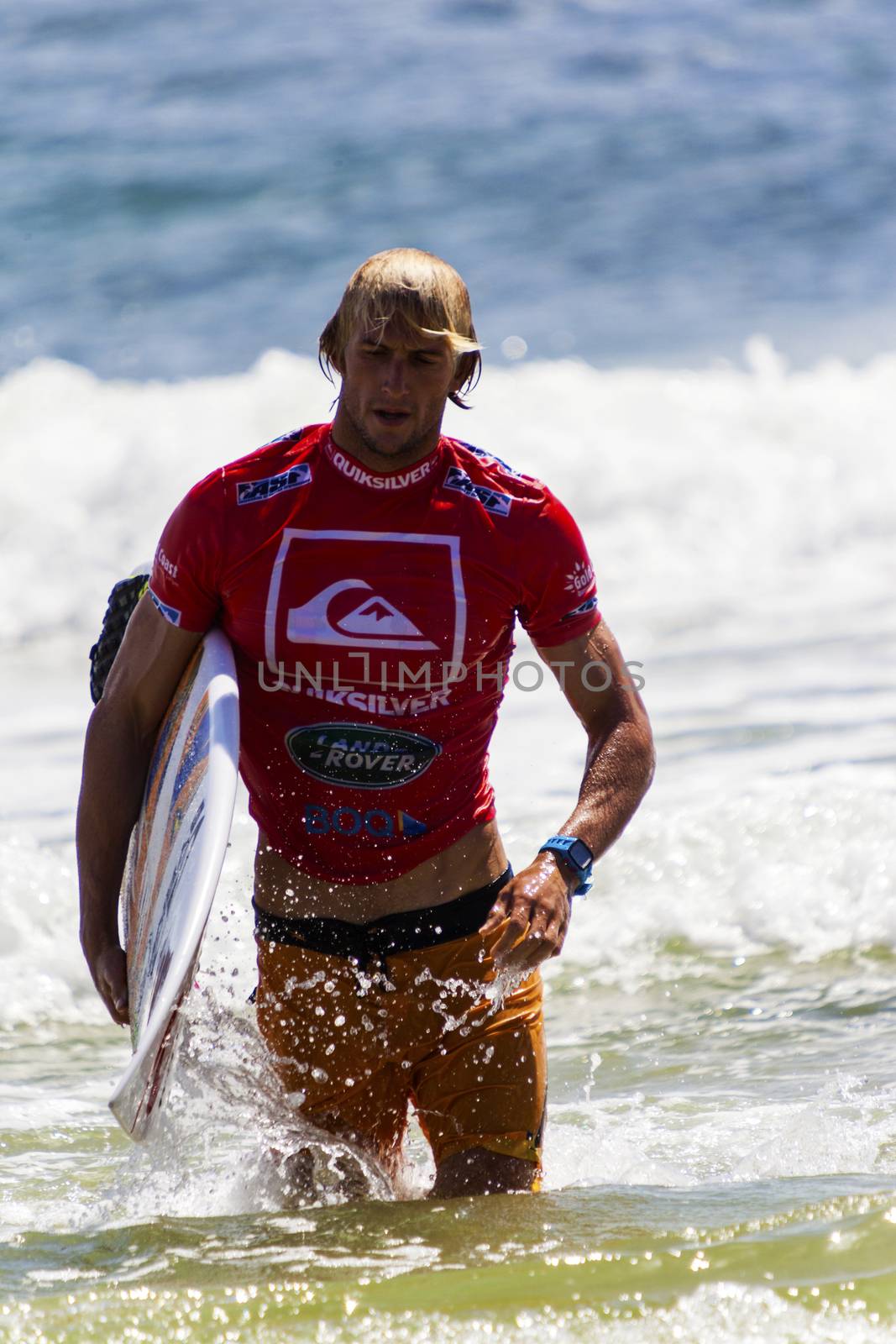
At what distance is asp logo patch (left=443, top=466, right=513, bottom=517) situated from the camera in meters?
3.26

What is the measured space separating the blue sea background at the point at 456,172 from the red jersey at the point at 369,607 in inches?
420

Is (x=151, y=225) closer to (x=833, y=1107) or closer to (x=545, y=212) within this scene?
(x=545, y=212)

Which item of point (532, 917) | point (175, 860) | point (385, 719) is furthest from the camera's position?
point (385, 719)

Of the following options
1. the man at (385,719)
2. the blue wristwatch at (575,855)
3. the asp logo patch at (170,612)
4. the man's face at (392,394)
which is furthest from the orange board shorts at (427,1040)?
the man's face at (392,394)

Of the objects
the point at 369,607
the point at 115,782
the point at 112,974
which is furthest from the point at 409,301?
the point at 112,974

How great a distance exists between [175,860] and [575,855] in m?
0.77

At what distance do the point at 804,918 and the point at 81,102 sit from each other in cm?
1279

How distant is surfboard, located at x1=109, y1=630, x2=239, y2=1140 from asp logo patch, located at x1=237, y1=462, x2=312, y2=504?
29 centimetres

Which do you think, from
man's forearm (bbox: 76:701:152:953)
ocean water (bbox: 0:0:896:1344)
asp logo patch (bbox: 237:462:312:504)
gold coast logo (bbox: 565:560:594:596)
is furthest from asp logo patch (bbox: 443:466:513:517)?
ocean water (bbox: 0:0:896:1344)

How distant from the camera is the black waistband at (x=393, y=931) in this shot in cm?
336

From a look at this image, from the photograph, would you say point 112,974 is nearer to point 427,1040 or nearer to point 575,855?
point 427,1040

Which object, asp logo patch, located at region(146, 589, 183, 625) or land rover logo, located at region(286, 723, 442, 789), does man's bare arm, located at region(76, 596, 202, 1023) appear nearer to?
asp logo patch, located at region(146, 589, 183, 625)

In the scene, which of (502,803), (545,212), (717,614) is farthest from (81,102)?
(502,803)

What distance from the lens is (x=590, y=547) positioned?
36.2 ft
